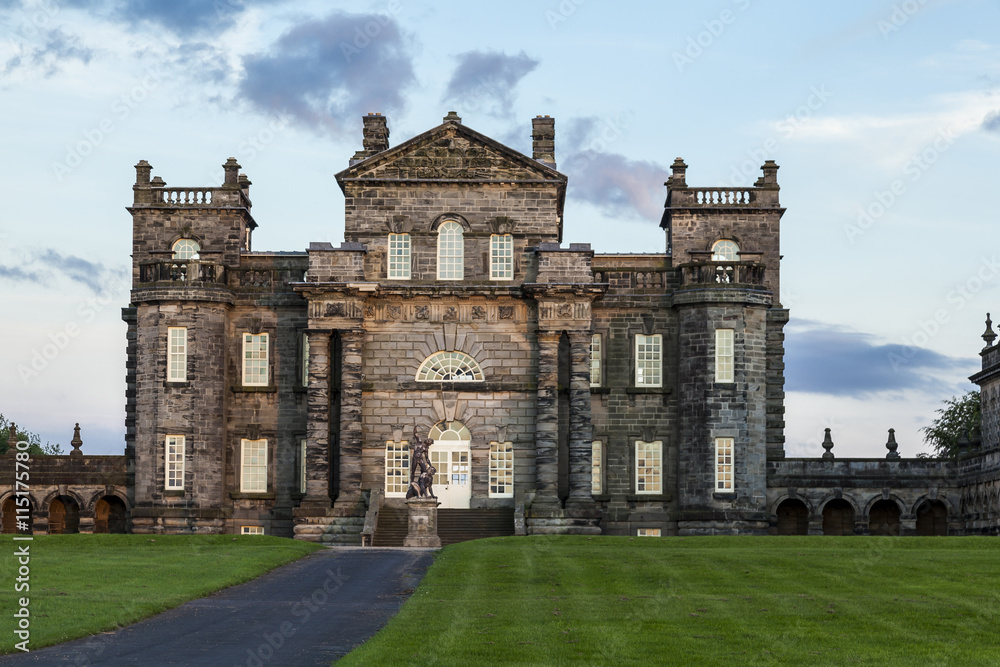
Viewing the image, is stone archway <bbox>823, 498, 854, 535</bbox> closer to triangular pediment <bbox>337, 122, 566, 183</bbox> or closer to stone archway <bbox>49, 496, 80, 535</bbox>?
triangular pediment <bbox>337, 122, 566, 183</bbox>

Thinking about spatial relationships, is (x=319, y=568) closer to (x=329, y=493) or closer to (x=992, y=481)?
(x=329, y=493)

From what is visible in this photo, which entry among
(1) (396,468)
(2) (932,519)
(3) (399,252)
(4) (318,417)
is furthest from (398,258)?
(2) (932,519)

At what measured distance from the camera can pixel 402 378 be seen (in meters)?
54.4

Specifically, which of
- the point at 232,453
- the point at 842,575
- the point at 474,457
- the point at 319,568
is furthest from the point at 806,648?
the point at 232,453

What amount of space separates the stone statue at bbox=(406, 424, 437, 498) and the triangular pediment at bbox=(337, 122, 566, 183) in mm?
11845

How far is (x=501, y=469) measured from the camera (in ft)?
178

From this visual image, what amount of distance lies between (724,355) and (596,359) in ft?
16.4

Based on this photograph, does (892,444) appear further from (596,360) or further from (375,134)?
(375,134)

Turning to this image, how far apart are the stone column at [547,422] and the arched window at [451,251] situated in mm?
4274

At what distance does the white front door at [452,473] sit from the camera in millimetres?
54094

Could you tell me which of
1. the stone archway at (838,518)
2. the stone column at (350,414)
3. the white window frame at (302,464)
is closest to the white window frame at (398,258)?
the stone column at (350,414)

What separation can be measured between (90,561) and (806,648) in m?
20.4

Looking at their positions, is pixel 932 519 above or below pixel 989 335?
below

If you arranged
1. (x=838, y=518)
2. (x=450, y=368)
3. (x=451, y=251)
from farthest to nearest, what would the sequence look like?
1. (x=838, y=518)
2. (x=451, y=251)
3. (x=450, y=368)
